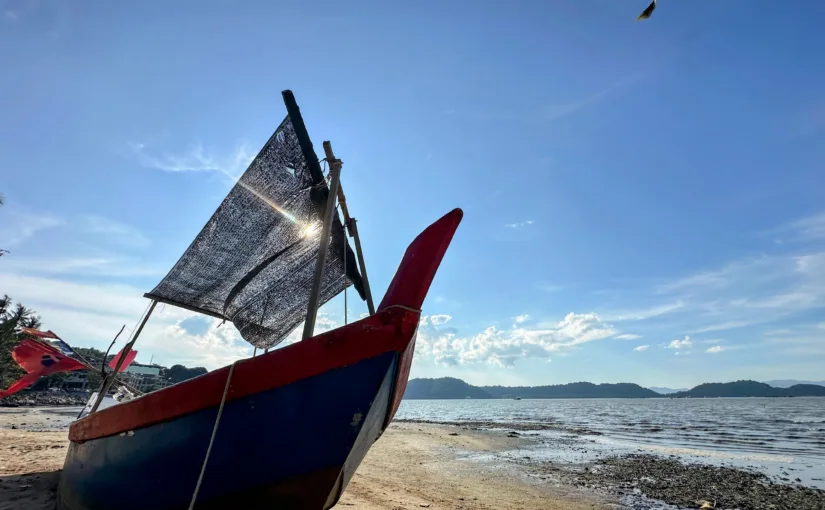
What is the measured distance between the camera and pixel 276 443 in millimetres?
3439

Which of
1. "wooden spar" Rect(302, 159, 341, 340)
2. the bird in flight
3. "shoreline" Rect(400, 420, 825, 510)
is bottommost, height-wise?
"shoreline" Rect(400, 420, 825, 510)

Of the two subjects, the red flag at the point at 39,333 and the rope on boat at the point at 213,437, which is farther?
the red flag at the point at 39,333

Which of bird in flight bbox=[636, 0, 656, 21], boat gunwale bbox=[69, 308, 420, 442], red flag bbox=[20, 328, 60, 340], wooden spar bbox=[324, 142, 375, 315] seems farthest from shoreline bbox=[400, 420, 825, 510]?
red flag bbox=[20, 328, 60, 340]

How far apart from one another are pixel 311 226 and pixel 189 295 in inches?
113

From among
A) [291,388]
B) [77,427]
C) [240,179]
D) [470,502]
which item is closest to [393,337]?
[291,388]

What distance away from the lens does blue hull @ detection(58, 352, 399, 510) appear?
341 centimetres

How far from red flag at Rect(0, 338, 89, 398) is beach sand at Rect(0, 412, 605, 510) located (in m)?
1.95

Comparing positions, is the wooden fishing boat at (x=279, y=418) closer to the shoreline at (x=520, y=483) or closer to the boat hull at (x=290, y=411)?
the boat hull at (x=290, y=411)

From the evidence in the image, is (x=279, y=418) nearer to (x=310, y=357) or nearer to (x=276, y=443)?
(x=276, y=443)

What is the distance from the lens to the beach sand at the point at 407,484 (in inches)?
274

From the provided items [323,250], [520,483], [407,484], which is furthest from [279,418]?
[520,483]

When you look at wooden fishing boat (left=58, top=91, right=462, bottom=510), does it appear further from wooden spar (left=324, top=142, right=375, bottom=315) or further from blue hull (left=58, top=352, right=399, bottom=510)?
wooden spar (left=324, top=142, right=375, bottom=315)

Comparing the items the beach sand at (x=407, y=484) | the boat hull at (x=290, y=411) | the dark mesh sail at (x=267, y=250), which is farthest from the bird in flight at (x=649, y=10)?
the beach sand at (x=407, y=484)

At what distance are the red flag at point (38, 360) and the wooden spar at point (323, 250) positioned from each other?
31.1 ft
